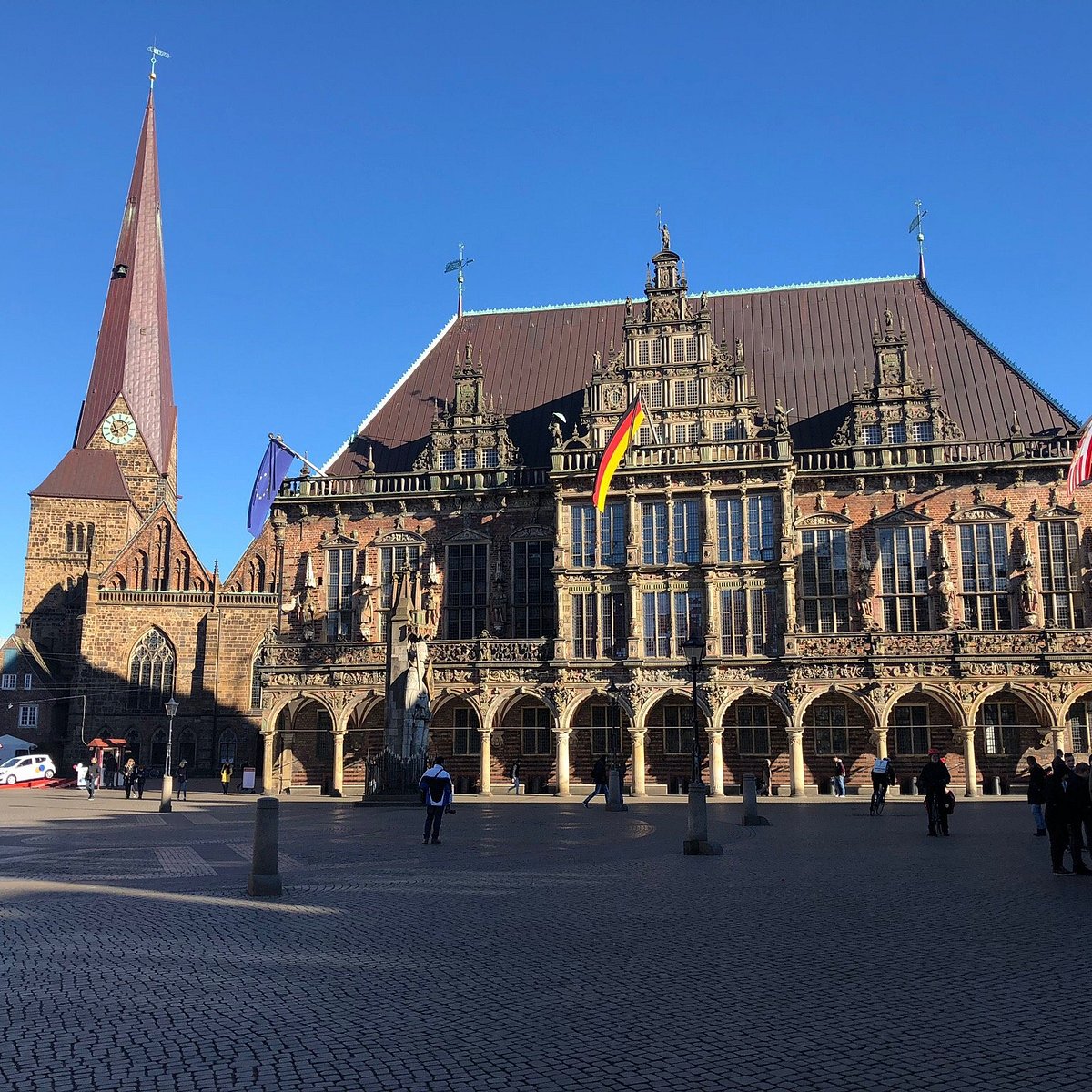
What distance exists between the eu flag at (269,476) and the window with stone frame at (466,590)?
789 centimetres

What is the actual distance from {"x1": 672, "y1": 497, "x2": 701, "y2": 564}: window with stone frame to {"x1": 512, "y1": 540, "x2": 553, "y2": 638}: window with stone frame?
18.5 ft

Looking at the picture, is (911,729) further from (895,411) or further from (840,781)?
(895,411)

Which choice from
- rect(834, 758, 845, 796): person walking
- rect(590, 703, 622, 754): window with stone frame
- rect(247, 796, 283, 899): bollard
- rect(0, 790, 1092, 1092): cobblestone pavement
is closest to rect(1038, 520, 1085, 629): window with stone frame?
rect(834, 758, 845, 796): person walking

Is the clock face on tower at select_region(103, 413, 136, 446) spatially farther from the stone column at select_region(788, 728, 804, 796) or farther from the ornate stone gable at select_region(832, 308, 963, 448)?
the stone column at select_region(788, 728, 804, 796)

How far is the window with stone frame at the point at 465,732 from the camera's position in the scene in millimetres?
46625

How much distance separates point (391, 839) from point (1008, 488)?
104 ft

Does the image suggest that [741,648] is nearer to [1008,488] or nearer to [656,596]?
[656,596]

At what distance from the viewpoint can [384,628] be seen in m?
48.4

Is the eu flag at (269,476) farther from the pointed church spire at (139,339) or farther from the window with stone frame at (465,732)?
the pointed church spire at (139,339)

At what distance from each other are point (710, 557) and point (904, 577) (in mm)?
7798

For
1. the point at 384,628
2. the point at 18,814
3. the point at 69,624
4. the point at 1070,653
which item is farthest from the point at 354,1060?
the point at 69,624

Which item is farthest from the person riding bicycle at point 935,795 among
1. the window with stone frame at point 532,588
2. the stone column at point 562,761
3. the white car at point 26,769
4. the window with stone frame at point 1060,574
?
the white car at point 26,769

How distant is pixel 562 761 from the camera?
43.1 m

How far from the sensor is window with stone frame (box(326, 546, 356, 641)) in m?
49.2
